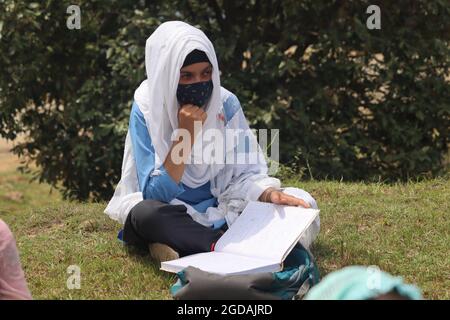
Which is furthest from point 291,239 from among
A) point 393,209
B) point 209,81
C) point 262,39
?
point 262,39

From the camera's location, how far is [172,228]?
11.9 ft

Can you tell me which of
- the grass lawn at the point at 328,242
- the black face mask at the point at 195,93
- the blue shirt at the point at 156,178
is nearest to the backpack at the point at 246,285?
the grass lawn at the point at 328,242

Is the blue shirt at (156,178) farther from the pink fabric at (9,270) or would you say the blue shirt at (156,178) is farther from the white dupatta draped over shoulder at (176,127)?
the pink fabric at (9,270)

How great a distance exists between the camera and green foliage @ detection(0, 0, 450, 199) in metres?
6.49

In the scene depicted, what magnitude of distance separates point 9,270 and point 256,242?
4.06 feet

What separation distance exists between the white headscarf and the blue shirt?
39 mm

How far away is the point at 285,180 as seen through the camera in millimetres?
5922

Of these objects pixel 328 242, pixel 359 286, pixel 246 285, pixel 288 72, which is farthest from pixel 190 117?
pixel 288 72

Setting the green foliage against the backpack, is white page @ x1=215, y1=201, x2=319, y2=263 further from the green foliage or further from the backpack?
the green foliage

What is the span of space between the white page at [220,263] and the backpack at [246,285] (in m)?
0.06

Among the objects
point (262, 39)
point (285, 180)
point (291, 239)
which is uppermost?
point (262, 39)

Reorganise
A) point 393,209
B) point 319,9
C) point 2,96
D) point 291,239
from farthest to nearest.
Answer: point 2,96 → point 319,9 → point 393,209 → point 291,239

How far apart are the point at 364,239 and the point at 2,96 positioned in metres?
3.95

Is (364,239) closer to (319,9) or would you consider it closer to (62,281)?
(62,281)
